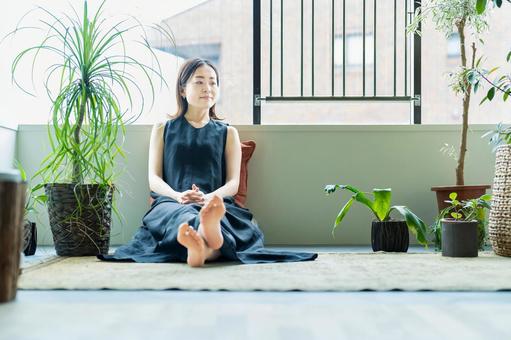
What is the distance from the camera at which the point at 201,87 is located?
288 centimetres

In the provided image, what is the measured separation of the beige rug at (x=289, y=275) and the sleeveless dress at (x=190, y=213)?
0.09 metres

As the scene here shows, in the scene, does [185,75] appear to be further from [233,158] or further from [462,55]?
[462,55]

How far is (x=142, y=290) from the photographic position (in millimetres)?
1669

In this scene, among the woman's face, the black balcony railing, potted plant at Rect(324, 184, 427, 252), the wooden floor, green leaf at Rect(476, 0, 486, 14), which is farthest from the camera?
the black balcony railing

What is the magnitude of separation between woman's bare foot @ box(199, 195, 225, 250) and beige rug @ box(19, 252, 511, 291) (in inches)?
3.4

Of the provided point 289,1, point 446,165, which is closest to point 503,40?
point 446,165

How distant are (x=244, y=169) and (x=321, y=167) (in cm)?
40

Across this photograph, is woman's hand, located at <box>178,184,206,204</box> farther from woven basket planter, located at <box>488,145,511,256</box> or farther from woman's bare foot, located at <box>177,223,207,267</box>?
woven basket planter, located at <box>488,145,511,256</box>

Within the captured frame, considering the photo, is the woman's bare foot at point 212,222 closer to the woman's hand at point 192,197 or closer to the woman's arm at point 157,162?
the woman's hand at point 192,197

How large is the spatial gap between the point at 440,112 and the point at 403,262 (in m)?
1.56

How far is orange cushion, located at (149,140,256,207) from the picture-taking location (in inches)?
120

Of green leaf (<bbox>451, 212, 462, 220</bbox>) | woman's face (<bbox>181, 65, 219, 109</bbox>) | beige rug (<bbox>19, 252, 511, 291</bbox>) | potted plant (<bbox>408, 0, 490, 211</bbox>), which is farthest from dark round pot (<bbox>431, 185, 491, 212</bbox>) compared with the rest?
woman's face (<bbox>181, 65, 219, 109</bbox>)

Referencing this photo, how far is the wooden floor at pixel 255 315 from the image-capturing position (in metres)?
1.16

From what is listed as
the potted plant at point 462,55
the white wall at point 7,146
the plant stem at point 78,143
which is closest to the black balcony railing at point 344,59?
the potted plant at point 462,55
